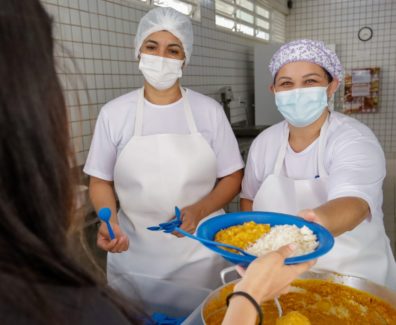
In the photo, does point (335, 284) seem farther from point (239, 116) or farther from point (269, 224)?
point (239, 116)

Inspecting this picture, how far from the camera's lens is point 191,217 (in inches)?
54.8

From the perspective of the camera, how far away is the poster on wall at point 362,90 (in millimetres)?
5371

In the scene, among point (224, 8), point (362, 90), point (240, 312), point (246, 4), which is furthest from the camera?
point (362, 90)

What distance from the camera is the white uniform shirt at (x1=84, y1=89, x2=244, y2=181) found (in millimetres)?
1559

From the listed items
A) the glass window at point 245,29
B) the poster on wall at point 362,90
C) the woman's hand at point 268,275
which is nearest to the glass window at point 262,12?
the glass window at point 245,29

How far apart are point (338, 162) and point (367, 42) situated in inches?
189

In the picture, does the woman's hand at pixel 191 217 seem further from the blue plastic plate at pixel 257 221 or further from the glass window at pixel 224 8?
the glass window at pixel 224 8

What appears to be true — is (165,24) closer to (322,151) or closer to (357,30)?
(322,151)

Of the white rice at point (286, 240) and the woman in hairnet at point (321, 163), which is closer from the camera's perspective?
the white rice at point (286, 240)

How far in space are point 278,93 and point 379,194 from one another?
513mm

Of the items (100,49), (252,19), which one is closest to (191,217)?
(100,49)

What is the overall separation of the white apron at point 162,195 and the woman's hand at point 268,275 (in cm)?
86

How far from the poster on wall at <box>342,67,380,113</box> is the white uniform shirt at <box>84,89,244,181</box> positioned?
14.7ft

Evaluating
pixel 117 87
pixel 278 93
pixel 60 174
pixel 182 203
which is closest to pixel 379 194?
pixel 278 93
